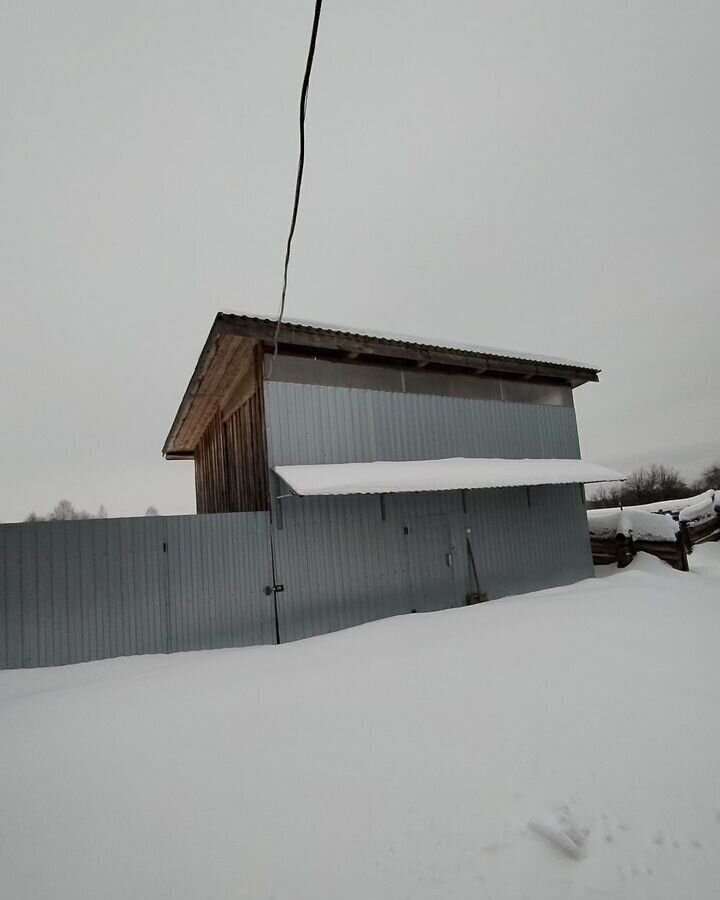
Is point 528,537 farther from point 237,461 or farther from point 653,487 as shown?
point 653,487

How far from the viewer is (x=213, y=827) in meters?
2.41

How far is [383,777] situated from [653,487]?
78.8 m

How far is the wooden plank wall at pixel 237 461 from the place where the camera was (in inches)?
318

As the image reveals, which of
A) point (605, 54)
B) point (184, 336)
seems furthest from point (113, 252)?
point (605, 54)

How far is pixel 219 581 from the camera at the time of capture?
698 cm

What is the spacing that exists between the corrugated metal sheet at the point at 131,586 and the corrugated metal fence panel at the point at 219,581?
1 centimetres

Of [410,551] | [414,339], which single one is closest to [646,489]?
[414,339]

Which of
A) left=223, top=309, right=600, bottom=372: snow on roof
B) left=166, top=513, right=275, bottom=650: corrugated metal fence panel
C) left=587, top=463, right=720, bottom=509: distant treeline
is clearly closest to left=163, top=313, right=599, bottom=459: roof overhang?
left=223, top=309, right=600, bottom=372: snow on roof

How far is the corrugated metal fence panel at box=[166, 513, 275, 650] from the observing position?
6.70 metres

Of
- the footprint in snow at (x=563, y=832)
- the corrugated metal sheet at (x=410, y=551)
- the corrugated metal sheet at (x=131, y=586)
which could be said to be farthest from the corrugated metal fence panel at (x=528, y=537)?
the footprint in snow at (x=563, y=832)

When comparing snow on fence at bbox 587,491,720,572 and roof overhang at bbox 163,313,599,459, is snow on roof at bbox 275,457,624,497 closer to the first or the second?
roof overhang at bbox 163,313,599,459

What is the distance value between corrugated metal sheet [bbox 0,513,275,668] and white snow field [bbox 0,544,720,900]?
100cm

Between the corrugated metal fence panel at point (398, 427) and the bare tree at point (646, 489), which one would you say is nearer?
the corrugated metal fence panel at point (398, 427)

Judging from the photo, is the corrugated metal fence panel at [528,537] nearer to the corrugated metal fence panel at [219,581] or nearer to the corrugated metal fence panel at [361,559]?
the corrugated metal fence panel at [361,559]
